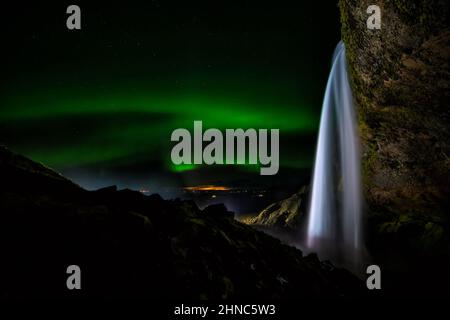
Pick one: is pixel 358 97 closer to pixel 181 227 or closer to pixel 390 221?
pixel 390 221

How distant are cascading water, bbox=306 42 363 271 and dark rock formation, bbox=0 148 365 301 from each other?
892cm

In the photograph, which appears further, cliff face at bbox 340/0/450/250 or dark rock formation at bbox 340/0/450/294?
dark rock formation at bbox 340/0/450/294

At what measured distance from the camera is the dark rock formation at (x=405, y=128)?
11.7m

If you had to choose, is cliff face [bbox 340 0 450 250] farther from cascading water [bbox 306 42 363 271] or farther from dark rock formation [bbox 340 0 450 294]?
cascading water [bbox 306 42 363 271]

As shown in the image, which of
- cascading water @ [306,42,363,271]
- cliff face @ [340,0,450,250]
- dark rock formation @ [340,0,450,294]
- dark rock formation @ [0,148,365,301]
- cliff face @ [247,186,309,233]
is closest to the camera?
dark rock formation @ [0,148,365,301]

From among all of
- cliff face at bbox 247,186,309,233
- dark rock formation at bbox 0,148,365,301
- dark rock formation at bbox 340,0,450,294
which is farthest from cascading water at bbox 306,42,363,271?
dark rock formation at bbox 0,148,365,301

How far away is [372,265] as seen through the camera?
1661 centimetres

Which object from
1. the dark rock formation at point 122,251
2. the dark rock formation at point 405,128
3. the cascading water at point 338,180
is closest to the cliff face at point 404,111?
the dark rock formation at point 405,128

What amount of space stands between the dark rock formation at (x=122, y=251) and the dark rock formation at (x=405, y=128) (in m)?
6.37

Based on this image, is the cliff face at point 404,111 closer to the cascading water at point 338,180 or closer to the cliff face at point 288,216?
the cascading water at point 338,180

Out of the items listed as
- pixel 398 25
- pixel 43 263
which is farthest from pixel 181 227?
pixel 398 25

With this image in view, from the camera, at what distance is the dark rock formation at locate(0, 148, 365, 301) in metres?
6.58

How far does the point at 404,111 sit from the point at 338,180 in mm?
7722

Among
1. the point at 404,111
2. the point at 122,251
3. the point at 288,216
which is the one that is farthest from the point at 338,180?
the point at 122,251
